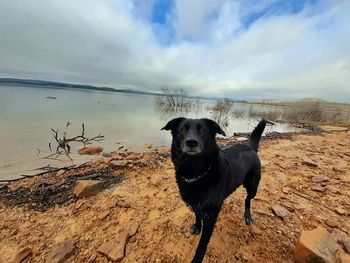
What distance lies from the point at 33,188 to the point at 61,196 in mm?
1013

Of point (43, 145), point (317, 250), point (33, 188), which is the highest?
point (317, 250)

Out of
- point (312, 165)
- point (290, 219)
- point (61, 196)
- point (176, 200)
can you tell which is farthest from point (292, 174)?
point (61, 196)

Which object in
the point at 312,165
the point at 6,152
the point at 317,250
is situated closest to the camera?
the point at 317,250

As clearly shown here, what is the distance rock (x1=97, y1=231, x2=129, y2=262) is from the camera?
9.61 feet

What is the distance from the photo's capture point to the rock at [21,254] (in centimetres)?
283

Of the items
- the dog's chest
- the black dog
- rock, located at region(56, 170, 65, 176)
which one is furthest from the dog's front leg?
rock, located at region(56, 170, 65, 176)

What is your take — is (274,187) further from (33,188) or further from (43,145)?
(43,145)

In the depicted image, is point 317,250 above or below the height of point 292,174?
above

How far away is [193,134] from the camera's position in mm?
2756

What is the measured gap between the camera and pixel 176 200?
4.39m

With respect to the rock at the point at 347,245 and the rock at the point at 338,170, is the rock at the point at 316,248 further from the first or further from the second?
the rock at the point at 338,170

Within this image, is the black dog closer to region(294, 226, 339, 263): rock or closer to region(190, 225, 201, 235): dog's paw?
region(190, 225, 201, 235): dog's paw

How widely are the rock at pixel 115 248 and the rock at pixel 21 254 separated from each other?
39.3 inches

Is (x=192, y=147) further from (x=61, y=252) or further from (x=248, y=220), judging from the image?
(x=61, y=252)
